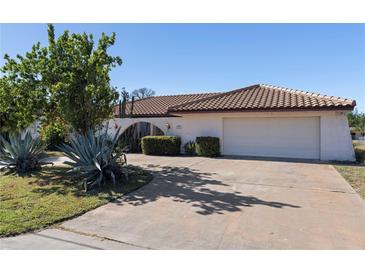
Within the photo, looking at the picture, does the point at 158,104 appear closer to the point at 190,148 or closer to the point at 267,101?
the point at 190,148

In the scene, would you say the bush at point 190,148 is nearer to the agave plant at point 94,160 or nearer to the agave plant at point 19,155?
the agave plant at point 94,160

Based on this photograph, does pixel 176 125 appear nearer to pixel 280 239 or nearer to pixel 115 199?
pixel 115 199

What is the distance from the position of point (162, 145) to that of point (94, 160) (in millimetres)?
8551

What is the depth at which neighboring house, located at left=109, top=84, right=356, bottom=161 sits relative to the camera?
13.4 metres

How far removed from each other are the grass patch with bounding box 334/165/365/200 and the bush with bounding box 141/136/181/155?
28.4 ft

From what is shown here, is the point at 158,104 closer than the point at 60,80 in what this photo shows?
No

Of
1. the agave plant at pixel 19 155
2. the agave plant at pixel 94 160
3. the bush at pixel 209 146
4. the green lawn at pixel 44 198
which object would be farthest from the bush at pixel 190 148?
the agave plant at pixel 19 155

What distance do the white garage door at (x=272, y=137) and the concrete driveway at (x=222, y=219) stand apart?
558 centimetres

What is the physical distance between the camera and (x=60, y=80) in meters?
9.98

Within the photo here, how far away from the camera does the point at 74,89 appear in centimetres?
1002

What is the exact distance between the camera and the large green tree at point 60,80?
991 cm

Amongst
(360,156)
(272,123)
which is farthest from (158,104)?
(360,156)

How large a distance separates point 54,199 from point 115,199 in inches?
60.3

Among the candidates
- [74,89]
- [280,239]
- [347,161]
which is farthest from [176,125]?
[280,239]
